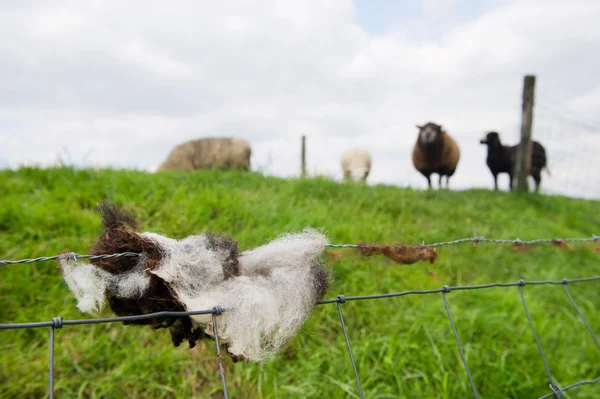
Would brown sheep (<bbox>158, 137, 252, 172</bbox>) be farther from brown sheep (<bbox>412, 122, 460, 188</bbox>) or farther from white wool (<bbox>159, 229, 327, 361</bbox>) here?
white wool (<bbox>159, 229, 327, 361</bbox>)

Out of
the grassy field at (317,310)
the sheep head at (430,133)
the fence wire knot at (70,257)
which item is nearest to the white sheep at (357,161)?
the sheep head at (430,133)

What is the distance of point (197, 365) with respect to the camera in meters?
2.68

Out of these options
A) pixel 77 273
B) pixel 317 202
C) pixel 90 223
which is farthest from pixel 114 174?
pixel 77 273

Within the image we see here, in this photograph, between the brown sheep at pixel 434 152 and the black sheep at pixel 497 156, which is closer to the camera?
the brown sheep at pixel 434 152

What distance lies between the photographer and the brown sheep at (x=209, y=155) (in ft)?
32.0

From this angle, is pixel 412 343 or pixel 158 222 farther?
pixel 158 222

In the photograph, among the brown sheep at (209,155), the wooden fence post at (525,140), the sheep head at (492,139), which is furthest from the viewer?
the brown sheep at (209,155)

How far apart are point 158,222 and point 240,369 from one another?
1.54 metres

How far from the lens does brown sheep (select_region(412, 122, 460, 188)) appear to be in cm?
888

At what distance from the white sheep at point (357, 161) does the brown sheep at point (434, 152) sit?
3880 mm

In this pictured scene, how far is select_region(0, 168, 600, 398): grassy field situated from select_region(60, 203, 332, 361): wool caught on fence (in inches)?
11.6

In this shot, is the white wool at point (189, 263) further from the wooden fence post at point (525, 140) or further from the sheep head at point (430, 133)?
the sheep head at point (430, 133)

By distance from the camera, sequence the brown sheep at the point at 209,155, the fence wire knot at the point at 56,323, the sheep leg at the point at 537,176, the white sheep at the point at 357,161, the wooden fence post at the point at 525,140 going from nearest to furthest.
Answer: the fence wire knot at the point at 56,323, the wooden fence post at the point at 525,140, the brown sheep at the point at 209,155, the sheep leg at the point at 537,176, the white sheep at the point at 357,161

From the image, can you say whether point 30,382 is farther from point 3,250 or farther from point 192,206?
point 192,206
